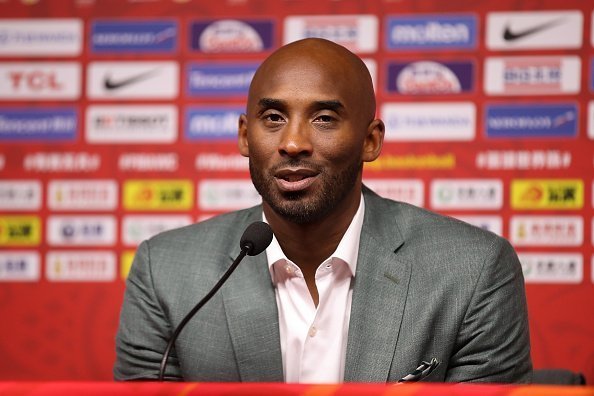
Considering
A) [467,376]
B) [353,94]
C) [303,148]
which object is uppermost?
[353,94]

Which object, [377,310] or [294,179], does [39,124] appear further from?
[377,310]

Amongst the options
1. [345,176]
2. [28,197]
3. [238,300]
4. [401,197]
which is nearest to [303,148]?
[345,176]

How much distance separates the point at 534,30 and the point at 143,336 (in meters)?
1.89

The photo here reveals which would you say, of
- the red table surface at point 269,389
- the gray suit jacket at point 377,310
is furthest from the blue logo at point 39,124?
the red table surface at point 269,389

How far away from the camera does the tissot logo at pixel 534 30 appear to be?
3.06m

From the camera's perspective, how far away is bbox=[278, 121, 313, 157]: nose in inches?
71.4

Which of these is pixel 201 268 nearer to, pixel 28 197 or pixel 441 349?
pixel 441 349

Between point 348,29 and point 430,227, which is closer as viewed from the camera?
point 430,227

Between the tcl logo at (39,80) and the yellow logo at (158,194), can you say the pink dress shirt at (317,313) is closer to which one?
the yellow logo at (158,194)

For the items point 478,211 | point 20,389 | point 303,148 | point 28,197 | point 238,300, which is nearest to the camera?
point 20,389

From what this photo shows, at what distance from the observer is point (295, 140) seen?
1.82 meters

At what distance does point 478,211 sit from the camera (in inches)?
122

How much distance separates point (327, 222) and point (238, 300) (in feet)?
0.91

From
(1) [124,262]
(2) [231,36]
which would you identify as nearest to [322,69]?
(2) [231,36]
